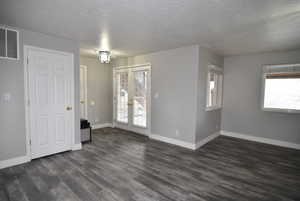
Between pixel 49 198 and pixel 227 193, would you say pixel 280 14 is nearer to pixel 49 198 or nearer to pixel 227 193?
pixel 227 193

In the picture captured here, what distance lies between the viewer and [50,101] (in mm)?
3258

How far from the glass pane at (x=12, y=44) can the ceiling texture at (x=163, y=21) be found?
0.69 ft

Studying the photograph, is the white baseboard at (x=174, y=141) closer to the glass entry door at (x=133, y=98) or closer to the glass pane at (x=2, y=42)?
the glass entry door at (x=133, y=98)

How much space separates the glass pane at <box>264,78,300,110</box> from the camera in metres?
4.03

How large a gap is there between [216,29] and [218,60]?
211cm

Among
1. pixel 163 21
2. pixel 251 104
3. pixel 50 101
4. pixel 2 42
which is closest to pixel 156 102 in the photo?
pixel 163 21

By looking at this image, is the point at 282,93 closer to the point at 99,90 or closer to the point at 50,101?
the point at 99,90

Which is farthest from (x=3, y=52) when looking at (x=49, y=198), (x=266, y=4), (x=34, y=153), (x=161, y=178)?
(x=266, y=4)

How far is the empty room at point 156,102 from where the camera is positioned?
7.23 feet

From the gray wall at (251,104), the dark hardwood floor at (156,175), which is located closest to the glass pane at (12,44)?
the dark hardwood floor at (156,175)

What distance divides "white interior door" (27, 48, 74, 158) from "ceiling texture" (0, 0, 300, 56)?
1.82 feet

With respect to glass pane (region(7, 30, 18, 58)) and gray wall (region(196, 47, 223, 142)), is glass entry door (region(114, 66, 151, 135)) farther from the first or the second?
glass pane (region(7, 30, 18, 58))

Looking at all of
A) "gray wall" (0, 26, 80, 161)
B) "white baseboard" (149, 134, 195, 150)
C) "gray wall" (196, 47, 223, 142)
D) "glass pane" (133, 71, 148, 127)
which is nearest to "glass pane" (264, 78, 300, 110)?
"gray wall" (196, 47, 223, 142)

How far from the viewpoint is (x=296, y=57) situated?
157 inches
